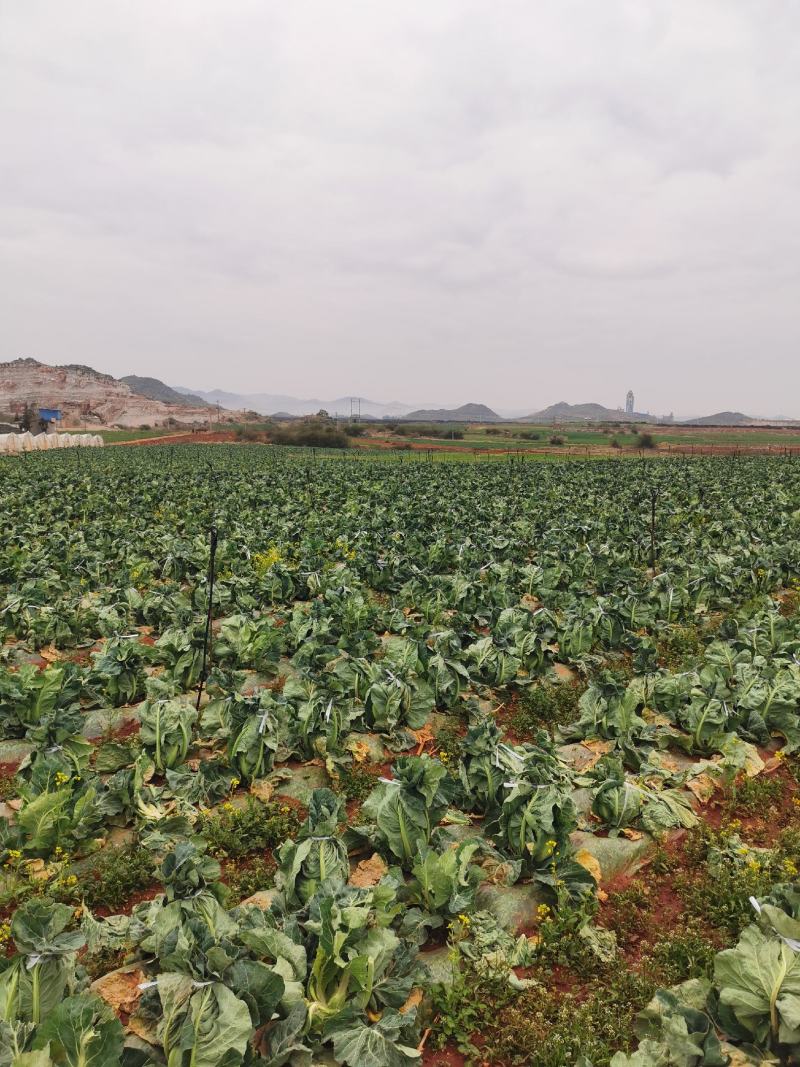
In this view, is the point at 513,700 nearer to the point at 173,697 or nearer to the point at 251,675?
the point at 251,675

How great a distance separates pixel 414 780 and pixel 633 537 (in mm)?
12941

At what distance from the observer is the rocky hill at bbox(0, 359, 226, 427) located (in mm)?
158875

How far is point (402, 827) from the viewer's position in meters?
4.81

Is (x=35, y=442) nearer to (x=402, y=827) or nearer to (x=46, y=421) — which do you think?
(x=46, y=421)

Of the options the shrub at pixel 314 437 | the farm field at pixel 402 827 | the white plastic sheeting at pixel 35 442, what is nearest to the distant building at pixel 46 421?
the white plastic sheeting at pixel 35 442

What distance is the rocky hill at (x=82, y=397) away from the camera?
15888cm

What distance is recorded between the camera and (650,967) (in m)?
4.10

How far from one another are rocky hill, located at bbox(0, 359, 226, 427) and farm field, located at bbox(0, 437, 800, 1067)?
157952 mm

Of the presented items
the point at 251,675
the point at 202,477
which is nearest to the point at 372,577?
the point at 251,675

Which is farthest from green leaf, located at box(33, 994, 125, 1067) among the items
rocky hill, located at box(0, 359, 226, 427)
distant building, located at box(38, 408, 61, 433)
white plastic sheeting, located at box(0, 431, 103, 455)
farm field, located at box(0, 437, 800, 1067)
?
rocky hill, located at box(0, 359, 226, 427)

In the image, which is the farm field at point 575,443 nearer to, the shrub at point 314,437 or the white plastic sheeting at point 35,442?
the shrub at point 314,437

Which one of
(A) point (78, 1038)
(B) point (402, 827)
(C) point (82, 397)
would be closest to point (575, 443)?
(B) point (402, 827)

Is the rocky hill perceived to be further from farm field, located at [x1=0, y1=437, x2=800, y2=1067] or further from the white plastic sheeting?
farm field, located at [x1=0, y1=437, x2=800, y2=1067]

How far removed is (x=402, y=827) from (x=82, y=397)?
200 m
